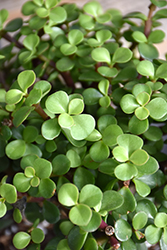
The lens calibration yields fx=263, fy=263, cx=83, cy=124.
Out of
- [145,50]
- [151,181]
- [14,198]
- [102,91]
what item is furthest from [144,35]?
[14,198]

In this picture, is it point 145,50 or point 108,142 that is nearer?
point 108,142

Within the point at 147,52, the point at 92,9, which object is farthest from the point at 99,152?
the point at 92,9

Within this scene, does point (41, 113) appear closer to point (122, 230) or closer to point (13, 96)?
point (13, 96)

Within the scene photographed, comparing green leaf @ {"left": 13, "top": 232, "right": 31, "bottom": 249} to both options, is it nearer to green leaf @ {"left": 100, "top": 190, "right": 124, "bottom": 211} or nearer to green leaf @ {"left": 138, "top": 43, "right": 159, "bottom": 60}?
green leaf @ {"left": 100, "top": 190, "right": 124, "bottom": 211}

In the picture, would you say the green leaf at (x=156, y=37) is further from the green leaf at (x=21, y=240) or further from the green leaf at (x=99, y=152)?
the green leaf at (x=21, y=240)

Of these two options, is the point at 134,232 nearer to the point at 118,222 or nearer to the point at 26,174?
the point at 118,222

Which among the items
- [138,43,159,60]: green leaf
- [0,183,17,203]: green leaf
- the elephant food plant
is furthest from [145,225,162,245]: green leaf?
[138,43,159,60]: green leaf
